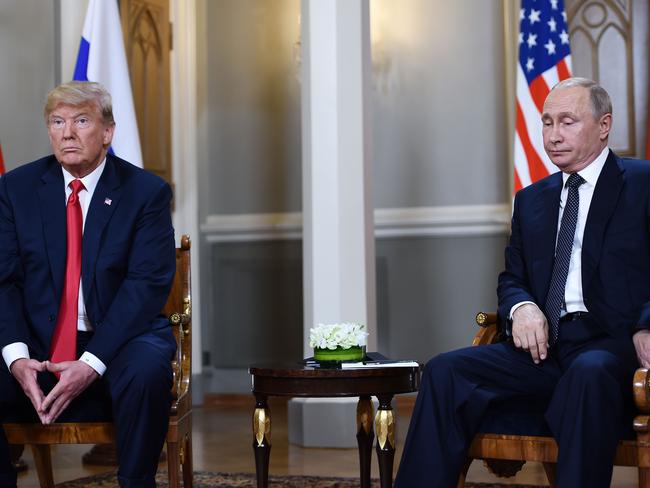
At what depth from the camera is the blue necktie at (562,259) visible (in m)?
2.95

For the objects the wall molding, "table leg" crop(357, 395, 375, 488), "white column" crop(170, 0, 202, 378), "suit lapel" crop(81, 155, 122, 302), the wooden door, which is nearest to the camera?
"suit lapel" crop(81, 155, 122, 302)

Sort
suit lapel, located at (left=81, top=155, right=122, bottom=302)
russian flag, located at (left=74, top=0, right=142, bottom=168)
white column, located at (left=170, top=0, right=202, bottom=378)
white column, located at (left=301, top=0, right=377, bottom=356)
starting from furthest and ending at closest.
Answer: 1. white column, located at (left=170, top=0, right=202, bottom=378)
2. white column, located at (left=301, top=0, right=377, bottom=356)
3. russian flag, located at (left=74, top=0, right=142, bottom=168)
4. suit lapel, located at (left=81, top=155, right=122, bottom=302)

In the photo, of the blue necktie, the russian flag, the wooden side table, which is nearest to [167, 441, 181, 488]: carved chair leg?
the wooden side table

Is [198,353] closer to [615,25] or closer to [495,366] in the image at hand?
[615,25]

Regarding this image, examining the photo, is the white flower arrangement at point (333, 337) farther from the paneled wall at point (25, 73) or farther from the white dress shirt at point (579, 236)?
the paneled wall at point (25, 73)

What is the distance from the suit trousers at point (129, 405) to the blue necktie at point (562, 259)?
1.12 m

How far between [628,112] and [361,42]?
1.74m

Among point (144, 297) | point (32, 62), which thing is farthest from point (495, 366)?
point (32, 62)

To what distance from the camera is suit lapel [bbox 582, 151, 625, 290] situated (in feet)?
9.58

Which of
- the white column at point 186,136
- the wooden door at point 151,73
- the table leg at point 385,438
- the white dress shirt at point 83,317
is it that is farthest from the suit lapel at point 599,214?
the white column at point 186,136

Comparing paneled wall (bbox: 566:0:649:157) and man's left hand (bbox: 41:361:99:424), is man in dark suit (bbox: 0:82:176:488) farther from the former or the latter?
paneled wall (bbox: 566:0:649:157)

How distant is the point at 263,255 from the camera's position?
6691mm

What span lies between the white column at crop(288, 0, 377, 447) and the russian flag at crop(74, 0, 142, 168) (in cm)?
86

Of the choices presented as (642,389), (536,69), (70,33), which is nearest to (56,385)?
(642,389)
